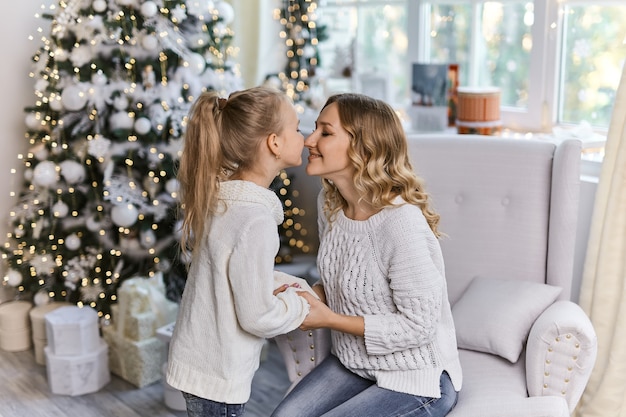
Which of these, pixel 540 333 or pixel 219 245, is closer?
pixel 219 245

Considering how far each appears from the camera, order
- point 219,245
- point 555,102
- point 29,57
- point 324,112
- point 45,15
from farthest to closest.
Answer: point 29,57 < point 45,15 < point 555,102 < point 324,112 < point 219,245

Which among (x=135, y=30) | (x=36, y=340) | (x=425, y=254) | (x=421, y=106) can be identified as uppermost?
(x=135, y=30)

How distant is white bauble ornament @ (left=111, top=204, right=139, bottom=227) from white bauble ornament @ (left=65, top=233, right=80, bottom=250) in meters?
0.24

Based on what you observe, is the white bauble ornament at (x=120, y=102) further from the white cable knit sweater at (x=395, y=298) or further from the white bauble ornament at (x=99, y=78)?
the white cable knit sweater at (x=395, y=298)

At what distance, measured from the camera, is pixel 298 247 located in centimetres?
359

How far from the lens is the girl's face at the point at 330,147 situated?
6.38 ft

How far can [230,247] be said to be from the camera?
1.77 metres

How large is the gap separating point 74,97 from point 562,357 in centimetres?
216

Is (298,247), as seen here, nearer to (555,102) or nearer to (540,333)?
(555,102)

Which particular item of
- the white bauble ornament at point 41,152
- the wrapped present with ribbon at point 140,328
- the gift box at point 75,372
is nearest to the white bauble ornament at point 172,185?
the wrapped present with ribbon at point 140,328

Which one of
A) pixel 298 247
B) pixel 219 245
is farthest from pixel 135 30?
pixel 219 245

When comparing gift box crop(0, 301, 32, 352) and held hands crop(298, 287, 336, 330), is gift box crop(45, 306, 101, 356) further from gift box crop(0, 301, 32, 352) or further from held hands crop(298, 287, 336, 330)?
held hands crop(298, 287, 336, 330)

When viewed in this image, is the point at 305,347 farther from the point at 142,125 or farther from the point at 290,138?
the point at 142,125

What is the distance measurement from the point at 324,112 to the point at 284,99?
145 mm
